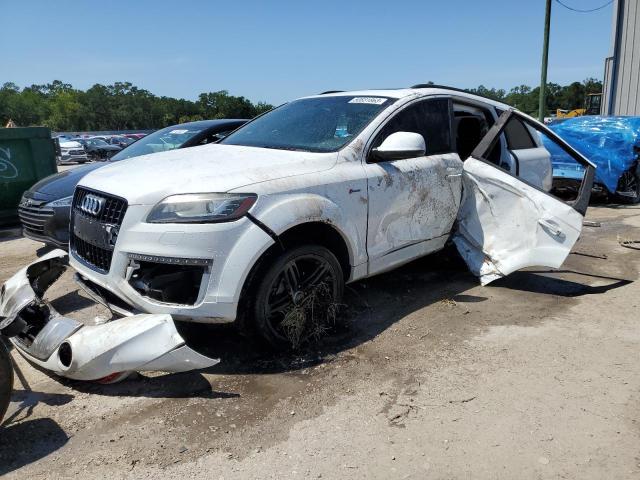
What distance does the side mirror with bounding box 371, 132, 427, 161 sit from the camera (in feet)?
11.8

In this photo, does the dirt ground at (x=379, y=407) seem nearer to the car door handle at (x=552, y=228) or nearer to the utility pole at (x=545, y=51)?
the car door handle at (x=552, y=228)

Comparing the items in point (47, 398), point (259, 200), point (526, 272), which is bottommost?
point (526, 272)

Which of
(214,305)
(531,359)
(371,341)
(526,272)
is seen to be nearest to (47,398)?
(214,305)

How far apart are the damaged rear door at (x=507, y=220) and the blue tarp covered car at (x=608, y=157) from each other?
4.78 metres

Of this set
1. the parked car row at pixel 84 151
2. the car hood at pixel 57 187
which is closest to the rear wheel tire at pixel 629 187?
the car hood at pixel 57 187

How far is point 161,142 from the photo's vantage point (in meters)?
6.36

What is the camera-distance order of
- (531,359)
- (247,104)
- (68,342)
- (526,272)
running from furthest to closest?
(247,104) < (526,272) < (531,359) < (68,342)

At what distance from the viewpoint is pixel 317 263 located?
3.46m

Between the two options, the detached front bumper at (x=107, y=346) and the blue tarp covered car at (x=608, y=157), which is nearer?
the detached front bumper at (x=107, y=346)

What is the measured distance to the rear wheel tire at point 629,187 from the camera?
9.33 metres

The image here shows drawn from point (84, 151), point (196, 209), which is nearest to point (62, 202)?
point (196, 209)

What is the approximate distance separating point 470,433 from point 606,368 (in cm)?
124

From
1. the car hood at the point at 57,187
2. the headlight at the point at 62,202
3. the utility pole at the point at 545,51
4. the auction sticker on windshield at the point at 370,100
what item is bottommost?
the headlight at the point at 62,202

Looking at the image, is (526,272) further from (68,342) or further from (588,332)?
(68,342)
